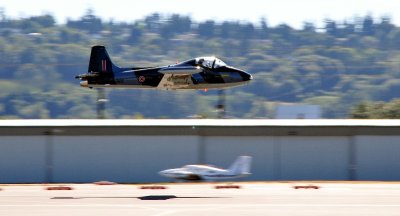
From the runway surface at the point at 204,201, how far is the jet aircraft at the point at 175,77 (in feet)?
17.1

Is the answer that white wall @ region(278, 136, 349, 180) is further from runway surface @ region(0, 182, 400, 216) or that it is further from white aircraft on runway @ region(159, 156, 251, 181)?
white aircraft on runway @ region(159, 156, 251, 181)

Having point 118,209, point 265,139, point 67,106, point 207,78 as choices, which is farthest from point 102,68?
point 67,106

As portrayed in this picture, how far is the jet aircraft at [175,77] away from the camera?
44.9 m

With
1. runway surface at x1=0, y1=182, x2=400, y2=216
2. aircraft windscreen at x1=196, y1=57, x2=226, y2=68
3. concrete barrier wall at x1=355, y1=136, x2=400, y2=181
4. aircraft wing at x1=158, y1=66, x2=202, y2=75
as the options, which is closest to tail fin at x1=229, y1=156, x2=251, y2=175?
runway surface at x1=0, y1=182, x2=400, y2=216

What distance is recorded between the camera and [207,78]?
1777 inches

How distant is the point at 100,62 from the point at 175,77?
180 inches

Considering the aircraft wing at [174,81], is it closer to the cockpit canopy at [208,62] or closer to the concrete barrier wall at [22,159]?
the cockpit canopy at [208,62]

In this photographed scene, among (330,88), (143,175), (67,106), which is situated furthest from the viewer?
(330,88)

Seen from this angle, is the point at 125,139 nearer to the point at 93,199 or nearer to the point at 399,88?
the point at 93,199

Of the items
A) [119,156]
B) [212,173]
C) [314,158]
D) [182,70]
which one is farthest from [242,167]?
[119,156]

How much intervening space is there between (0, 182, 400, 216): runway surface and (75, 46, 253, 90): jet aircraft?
521 cm

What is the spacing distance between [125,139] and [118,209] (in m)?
19.7

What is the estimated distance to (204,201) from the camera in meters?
35.2

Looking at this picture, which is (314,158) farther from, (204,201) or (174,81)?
(204,201)
